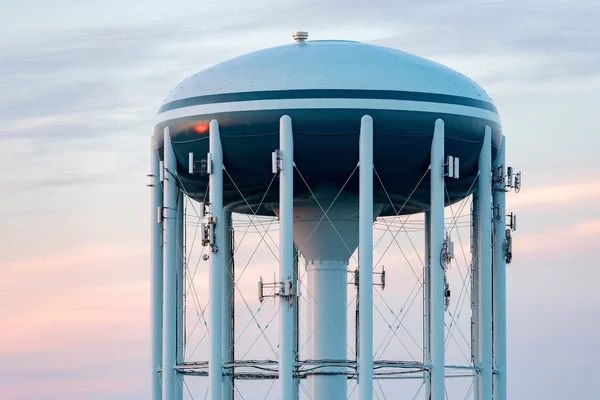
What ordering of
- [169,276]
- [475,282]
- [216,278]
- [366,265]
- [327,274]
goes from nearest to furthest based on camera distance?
[366,265]
[216,278]
[169,276]
[475,282]
[327,274]

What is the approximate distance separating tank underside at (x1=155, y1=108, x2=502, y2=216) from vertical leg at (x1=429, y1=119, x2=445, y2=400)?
315mm

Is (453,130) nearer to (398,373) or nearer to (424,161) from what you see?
(424,161)

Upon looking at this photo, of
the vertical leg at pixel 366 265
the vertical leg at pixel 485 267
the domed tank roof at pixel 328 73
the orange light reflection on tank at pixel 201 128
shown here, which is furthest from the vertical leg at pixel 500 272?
the orange light reflection on tank at pixel 201 128

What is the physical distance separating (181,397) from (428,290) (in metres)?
7.56

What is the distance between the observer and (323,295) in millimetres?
58531

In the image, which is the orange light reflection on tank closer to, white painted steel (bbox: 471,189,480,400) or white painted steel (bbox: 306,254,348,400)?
white painted steel (bbox: 306,254,348,400)

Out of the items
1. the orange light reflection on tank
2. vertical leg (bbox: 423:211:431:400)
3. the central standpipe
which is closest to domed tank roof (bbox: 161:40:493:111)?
the orange light reflection on tank

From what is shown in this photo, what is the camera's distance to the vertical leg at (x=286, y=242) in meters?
54.4

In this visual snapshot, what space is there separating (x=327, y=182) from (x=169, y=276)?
4.94 m

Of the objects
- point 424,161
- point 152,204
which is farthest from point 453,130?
point 152,204

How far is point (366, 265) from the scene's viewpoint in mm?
54625

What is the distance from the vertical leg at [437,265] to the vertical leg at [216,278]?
544cm

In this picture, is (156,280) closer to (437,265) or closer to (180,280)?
(180,280)

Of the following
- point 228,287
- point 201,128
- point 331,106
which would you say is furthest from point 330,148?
point 228,287
